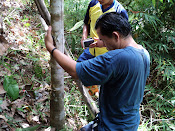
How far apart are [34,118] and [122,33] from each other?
184 centimetres

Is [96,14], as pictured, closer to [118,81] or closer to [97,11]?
[97,11]

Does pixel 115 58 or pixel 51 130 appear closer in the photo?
pixel 115 58

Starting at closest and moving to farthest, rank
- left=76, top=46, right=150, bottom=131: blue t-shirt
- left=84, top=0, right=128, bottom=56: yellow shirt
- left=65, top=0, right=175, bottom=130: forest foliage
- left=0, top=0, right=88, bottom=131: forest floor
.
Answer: left=76, top=46, right=150, bottom=131: blue t-shirt
left=0, top=0, right=88, bottom=131: forest floor
left=84, top=0, right=128, bottom=56: yellow shirt
left=65, top=0, right=175, bottom=130: forest foliage

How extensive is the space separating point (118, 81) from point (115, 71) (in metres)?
0.13

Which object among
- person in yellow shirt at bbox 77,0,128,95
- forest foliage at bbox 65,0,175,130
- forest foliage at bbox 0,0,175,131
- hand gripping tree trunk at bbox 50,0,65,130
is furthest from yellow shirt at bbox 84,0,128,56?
hand gripping tree trunk at bbox 50,0,65,130

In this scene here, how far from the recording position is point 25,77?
2.84m

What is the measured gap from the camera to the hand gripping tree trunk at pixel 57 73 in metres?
1.63

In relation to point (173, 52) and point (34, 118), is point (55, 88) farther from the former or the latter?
point (173, 52)

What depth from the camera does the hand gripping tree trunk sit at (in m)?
1.63

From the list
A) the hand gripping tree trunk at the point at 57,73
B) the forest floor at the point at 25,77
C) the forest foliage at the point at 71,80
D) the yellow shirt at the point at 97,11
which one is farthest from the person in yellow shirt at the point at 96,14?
the forest floor at the point at 25,77

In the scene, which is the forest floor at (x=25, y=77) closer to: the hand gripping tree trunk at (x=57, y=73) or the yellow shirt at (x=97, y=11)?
the hand gripping tree trunk at (x=57, y=73)

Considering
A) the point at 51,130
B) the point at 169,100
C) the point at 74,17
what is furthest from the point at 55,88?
the point at 74,17

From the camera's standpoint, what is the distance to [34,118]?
7.81ft

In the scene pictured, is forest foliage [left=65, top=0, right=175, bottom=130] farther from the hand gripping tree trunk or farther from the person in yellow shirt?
the hand gripping tree trunk
